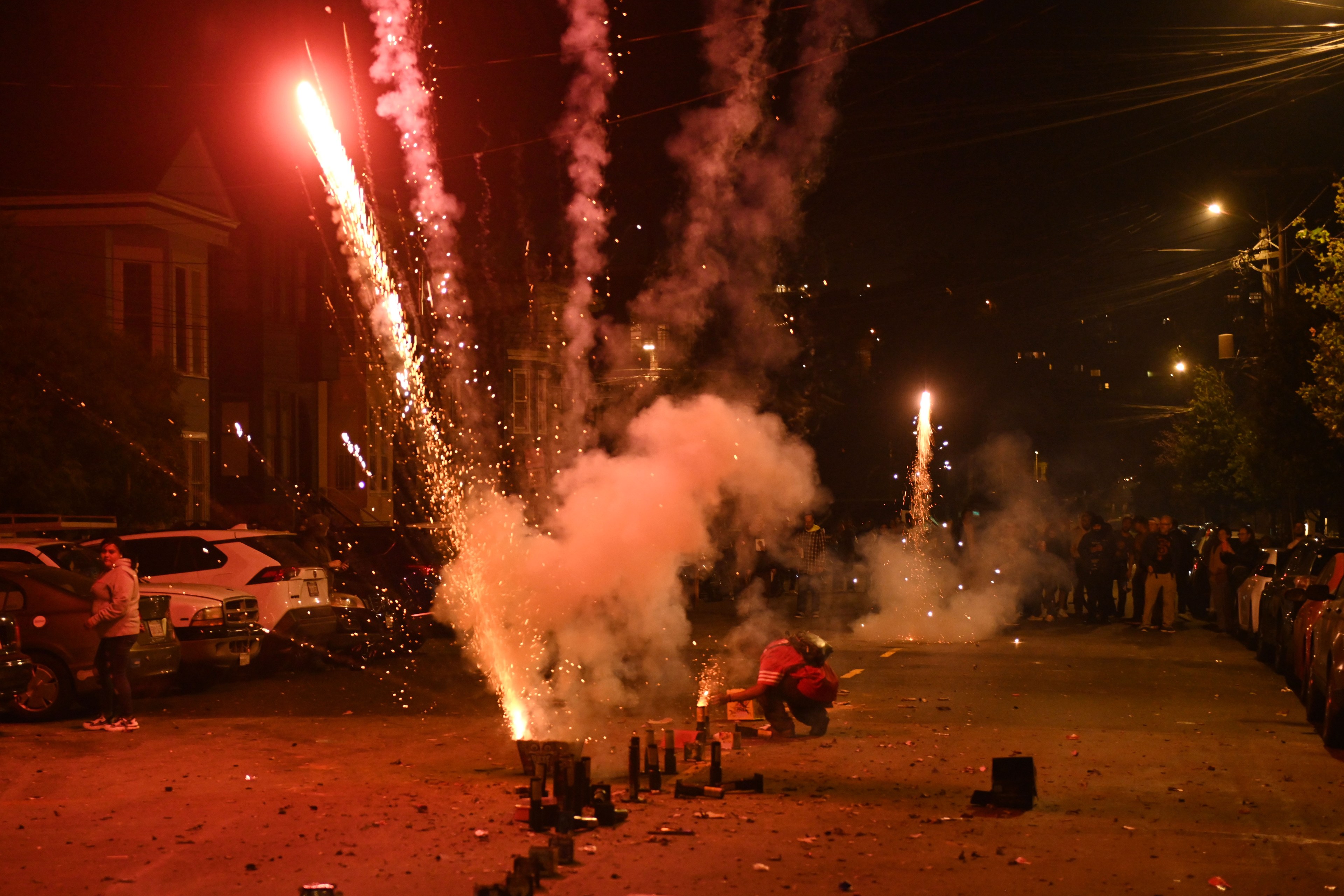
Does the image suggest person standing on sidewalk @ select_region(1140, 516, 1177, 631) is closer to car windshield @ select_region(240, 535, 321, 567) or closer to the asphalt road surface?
the asphalt road surface

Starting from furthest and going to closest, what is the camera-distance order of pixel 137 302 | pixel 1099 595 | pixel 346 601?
pixel 137 302, pixel 1099 595, pixel 346 601

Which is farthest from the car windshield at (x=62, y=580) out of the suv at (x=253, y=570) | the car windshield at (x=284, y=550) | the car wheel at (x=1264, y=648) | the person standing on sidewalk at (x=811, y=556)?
the car wheel at (x=1264, y=648)

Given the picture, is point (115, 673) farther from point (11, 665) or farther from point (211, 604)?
point (211, 604)

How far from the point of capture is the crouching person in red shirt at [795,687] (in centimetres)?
1042

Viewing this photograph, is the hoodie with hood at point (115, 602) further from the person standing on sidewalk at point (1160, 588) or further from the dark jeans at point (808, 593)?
the person standing on sidewalk at point (1160, 588)

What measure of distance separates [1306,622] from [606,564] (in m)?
7.35

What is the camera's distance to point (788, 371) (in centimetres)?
3853

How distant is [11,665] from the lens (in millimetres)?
10688

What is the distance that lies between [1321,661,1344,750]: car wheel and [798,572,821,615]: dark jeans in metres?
12.0

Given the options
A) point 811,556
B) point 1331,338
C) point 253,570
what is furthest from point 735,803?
point 1331,338

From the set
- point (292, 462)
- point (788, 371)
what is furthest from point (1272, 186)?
point (292, 462)

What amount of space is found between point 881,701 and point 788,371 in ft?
86.5

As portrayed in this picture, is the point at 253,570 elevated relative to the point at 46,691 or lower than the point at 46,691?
elevated

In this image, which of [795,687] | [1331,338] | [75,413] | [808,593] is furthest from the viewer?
[808,593]
